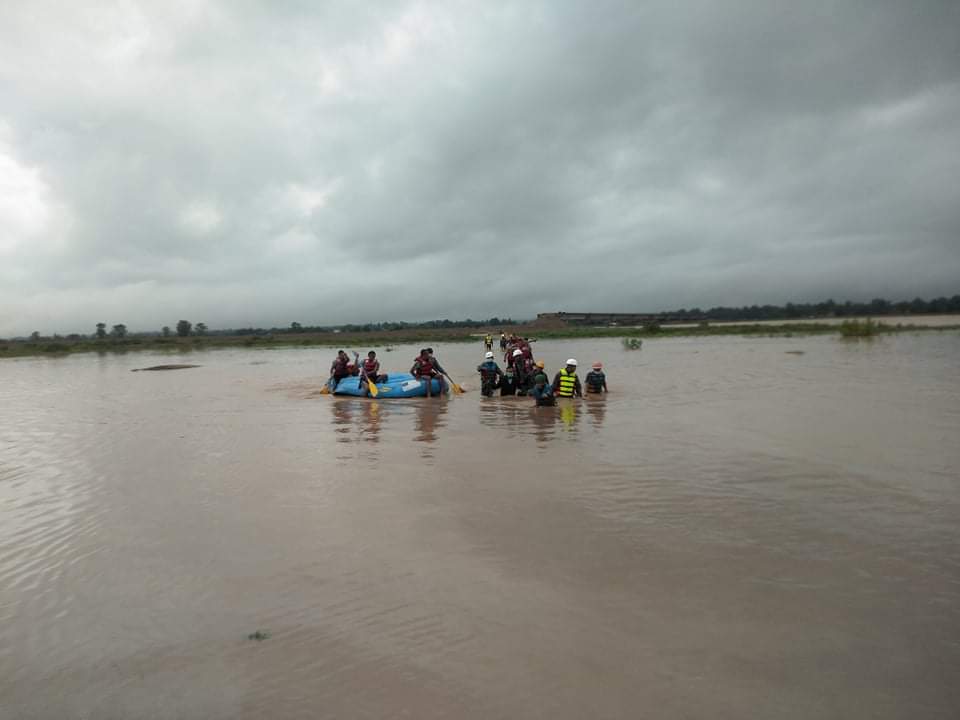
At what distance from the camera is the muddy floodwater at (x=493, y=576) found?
3.72 m

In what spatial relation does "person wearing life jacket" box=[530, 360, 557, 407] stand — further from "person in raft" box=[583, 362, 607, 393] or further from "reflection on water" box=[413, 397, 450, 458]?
"person in raft" box=[583, 362, 607, 393]

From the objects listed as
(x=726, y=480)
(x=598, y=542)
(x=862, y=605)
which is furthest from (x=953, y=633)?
Answer: (x=726, y=480)

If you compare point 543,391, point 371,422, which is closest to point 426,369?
point 371,422

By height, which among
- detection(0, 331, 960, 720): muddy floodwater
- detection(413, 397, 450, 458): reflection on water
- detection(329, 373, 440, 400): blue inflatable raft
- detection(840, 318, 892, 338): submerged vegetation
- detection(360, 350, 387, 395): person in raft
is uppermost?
detection(840, 318, 892, 338): submerged vegetation

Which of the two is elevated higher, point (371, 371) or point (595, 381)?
point (371, 371)

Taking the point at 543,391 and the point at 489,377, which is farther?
the point at 489,377

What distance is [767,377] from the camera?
21594 millimetres

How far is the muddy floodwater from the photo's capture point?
12.2 feet

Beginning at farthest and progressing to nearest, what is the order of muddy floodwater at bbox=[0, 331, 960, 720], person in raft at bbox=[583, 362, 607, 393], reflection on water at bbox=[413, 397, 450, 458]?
person in raft at bbox=[583, 362, 607, 393] → reflection on water at bbox=[413, 397, 450, 458] → muddy floodwater at bbox=[0, 331, 960, 720]

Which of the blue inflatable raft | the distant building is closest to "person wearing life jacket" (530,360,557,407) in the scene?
the blue inflatable raft

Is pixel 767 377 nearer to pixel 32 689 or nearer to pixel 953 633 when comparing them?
pixel 953 633

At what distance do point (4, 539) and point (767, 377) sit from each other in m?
21.6

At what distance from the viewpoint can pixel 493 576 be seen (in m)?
5.32

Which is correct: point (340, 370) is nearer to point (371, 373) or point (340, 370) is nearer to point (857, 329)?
point (371, 373)
